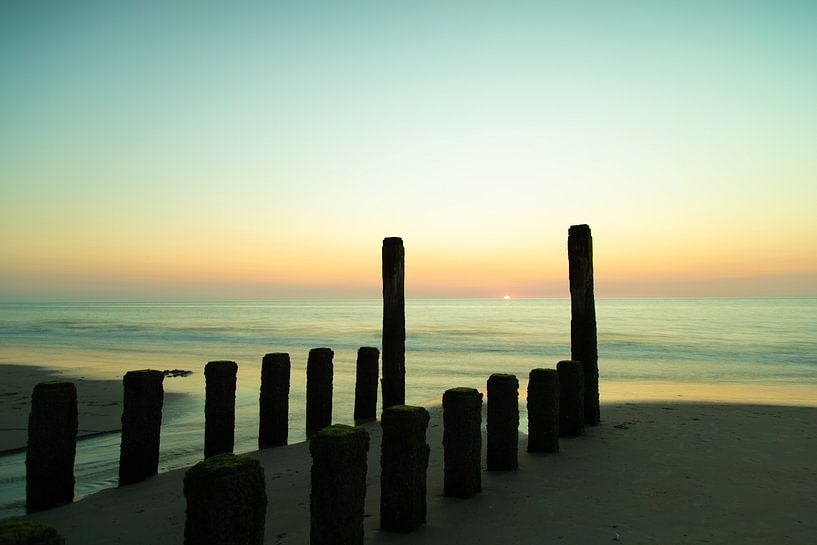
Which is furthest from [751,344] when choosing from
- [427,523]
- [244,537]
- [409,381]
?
[244,537]

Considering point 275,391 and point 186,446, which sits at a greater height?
point 275,391

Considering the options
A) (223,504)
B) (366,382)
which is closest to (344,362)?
(366,382)

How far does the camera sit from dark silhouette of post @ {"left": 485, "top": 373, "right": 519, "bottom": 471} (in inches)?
259

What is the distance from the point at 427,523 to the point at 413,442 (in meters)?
0.80

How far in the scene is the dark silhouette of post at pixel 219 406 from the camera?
787cm

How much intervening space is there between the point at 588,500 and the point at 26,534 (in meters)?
4.76

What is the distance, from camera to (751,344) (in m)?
33.8

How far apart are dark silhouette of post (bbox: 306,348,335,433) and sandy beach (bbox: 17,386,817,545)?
137 cm

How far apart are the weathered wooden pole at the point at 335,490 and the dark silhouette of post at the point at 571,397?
4.77m

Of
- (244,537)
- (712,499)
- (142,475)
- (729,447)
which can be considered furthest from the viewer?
(729,447)

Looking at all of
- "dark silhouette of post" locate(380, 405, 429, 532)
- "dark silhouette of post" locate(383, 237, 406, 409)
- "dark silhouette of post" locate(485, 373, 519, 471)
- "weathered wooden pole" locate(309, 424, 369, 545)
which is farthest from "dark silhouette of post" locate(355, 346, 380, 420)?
"weathered wooden pole" locate(309, 424, 369, 545)

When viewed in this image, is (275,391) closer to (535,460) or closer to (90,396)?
(535,460)

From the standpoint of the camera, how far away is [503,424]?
21.8 ft

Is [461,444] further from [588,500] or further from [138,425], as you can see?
[138,425]
